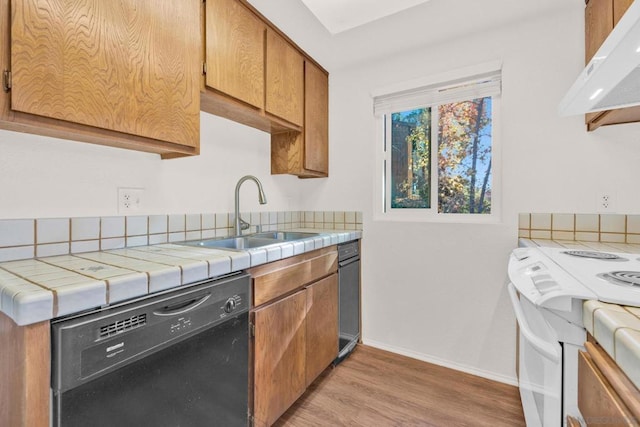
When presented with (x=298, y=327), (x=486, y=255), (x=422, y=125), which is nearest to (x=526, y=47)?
(x=422, y=125)

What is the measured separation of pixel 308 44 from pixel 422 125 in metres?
1.02

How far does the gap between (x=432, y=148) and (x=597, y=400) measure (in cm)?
Result: 178

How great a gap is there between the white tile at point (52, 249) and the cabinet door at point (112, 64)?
1.67ft

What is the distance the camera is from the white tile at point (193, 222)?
5.33 ft

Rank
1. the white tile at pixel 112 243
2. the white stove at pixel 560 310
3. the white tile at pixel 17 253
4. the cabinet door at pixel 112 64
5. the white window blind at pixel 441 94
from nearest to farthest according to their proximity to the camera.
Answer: the white stove at pixel 560 310 < the cabinet door at pixel 112 64 < the white tile at pixel 17 253 < the white tile at pixel 112 243 < the white window blind at pixel 441 94

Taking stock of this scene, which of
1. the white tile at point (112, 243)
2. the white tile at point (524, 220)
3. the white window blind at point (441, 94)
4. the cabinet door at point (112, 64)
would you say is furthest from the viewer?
the white window blind at point (441, 94)

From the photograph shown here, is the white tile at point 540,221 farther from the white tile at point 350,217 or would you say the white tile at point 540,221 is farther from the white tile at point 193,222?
the white tile at point 193,222

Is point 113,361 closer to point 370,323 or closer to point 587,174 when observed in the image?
point 370,323

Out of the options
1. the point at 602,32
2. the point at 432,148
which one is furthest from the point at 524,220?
the point at 602,32

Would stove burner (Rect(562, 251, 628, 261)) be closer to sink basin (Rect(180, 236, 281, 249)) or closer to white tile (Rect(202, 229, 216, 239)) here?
sink basin (Rect(180, 236, 281, 249))


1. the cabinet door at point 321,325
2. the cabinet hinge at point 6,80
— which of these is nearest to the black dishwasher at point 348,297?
the cabinet door at point 321,325

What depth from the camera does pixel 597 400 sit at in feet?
1.95

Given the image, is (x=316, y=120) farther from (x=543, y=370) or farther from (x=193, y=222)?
(x=543, y=370)

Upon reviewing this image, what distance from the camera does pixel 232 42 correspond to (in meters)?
1.50
